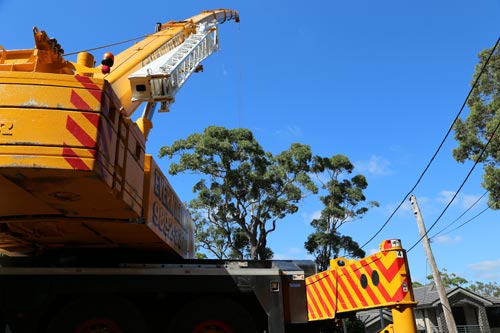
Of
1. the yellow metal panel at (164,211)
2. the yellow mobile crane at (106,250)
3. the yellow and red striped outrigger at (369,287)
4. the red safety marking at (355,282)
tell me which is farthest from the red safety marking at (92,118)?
the red safety marking at (355,282)

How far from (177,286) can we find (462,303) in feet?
101

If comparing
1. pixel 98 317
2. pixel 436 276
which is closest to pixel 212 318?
pixel 98 317

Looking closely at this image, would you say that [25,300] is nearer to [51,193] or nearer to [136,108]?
[51,193]

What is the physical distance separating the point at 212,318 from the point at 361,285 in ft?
6.50

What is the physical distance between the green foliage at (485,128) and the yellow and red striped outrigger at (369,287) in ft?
42.5

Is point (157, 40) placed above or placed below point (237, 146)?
below

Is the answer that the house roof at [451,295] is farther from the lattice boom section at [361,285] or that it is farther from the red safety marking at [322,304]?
the lattice boom section at [361,285]

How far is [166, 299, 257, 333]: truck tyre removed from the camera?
5707 mm

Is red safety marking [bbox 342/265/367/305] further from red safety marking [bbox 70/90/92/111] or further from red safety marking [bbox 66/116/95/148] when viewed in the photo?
red safety marking [bbox 70/90/92/111]

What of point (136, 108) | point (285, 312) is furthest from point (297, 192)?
point (285, 312)

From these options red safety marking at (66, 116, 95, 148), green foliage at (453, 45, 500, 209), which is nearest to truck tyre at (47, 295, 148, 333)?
red safety marking at (66, 116, 95, 148)

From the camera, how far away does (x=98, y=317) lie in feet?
18.4

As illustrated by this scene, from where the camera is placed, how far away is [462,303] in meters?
30.9

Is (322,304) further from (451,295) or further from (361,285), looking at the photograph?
(451,295)
